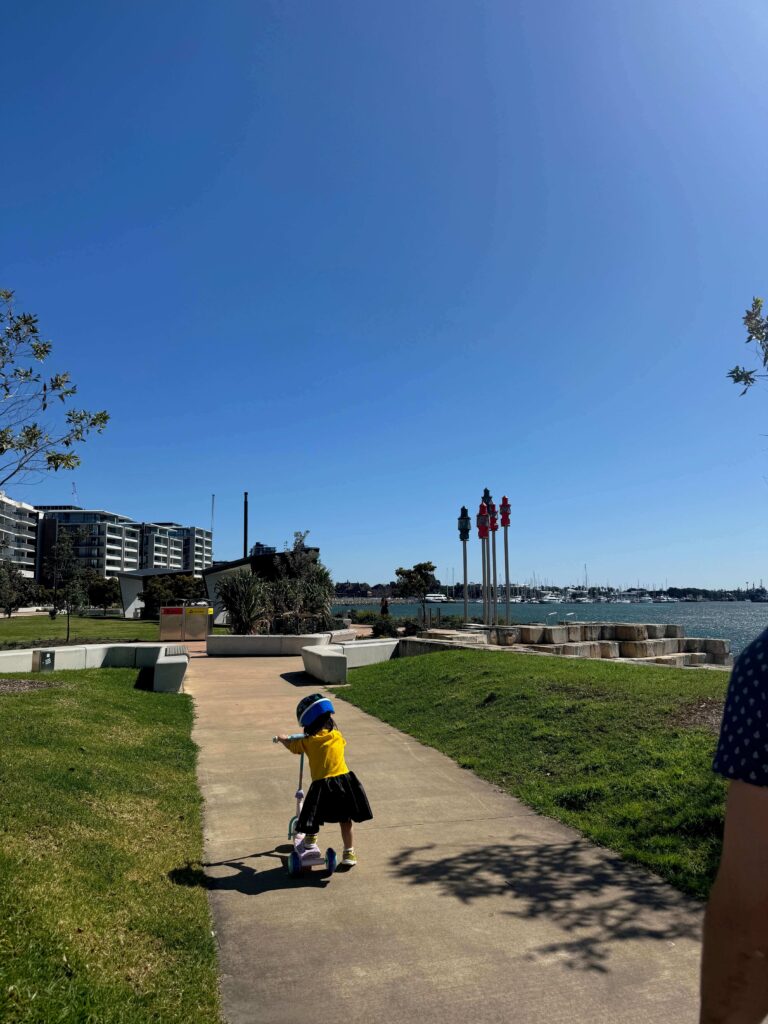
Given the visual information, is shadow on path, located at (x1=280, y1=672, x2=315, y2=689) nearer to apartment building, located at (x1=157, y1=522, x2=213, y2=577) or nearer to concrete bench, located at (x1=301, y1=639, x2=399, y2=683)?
concrete bench, located at (x1=301, y1=639, x2=399, y2=683)

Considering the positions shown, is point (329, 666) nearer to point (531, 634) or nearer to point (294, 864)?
point (531, 634)

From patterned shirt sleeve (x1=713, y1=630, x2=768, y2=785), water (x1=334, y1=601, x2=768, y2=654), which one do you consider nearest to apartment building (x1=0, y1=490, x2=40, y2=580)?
water (x1=334, y1=601, x2=768, y2=654)

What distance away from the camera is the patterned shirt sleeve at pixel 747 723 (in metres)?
1.23

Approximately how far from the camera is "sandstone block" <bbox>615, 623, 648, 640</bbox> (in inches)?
774

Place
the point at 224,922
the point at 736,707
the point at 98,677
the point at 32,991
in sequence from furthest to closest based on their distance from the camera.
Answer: the point at 98,677
the point at 224,922
the point at 32,991
the point at 736,707

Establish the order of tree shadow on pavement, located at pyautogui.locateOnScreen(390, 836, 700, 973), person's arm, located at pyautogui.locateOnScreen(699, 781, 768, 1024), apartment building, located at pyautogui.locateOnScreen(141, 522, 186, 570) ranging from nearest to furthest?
person's arm, located at pyautogui.locateOnScreen(699, 781, 768, 1024) < tree shadow on pavement, located at pyautogui.locateOnScreen(390, 836, 700, 973) < apartment building, located at pyautogui.locateOnScreen(141, 522, 186, 570)

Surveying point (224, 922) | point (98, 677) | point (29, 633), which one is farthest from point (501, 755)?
point (29, 633)

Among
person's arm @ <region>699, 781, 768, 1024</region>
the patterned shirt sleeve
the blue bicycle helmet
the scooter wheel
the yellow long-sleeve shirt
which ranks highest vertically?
the patterned shirt sleeve

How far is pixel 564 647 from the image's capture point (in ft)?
54.2

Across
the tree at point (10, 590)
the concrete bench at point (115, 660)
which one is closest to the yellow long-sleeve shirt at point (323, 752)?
the concrete bench at point (115, 660)

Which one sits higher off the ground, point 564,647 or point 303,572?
point 303,572

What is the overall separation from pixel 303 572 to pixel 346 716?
732 inches

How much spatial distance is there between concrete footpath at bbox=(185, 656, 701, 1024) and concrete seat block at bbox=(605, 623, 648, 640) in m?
14.1

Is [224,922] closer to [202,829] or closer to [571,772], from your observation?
[202,829]
